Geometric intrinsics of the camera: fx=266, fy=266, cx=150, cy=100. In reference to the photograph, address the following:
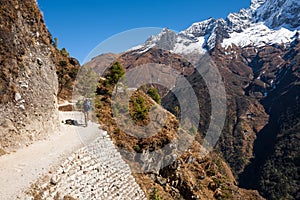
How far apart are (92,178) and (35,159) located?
256 cm

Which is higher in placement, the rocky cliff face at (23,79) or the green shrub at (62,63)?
the green shrub at (62,63)

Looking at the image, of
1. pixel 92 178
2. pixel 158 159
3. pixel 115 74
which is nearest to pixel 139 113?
pixel 158 159

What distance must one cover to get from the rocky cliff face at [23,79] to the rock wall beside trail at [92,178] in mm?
3039

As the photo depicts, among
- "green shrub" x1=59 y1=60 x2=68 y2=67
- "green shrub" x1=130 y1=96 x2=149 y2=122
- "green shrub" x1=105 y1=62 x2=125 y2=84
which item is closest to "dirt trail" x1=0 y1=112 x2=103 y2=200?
"green shrub" x1=130 y1=96 x2=149 y2=122

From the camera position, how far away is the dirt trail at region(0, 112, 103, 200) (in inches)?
356

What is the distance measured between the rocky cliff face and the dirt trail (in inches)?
25.8

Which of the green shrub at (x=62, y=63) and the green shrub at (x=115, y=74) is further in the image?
the green shrub at (x=62, y=63)

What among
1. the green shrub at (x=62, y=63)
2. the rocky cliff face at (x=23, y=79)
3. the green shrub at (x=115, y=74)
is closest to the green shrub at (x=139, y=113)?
the green shrub at (x=115, y=74)

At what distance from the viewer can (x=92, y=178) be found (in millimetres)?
11844

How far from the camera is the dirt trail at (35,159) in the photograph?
9055mm

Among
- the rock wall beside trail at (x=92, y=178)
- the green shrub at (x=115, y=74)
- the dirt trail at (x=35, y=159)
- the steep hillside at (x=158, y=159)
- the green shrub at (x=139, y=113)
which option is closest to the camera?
the dirt trail at (x=35, y=159)

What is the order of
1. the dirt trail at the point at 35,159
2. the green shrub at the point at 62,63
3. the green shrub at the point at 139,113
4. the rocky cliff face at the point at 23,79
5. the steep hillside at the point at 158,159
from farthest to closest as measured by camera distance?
the green shrub at the point at 62,63 < the green shrub at the point at 139,113 < the steep hillside at the point at 158,159 < the rocky cliff face at the point at 23,79 < the dirt trail at the point at 35,159

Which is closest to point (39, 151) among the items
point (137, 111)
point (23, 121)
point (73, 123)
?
point (23, 121)

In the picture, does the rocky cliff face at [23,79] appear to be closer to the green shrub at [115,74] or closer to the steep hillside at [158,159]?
the steep hillside at [158,159]
